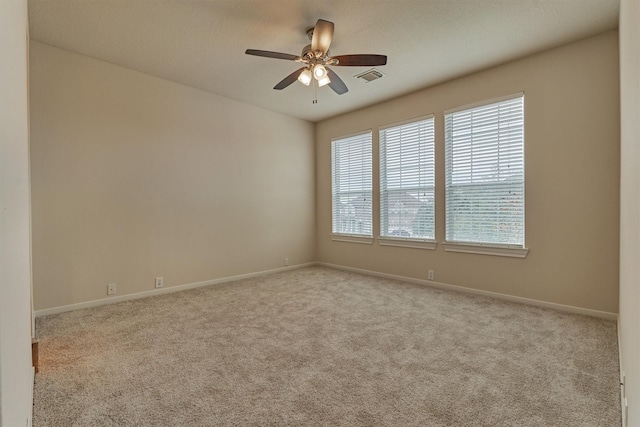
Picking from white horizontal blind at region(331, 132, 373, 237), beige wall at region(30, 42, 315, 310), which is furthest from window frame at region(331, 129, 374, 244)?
beige wall at region(30, 42, 315, 310)

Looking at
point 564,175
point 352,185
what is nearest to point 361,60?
point 564,175

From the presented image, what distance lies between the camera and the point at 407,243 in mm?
4648

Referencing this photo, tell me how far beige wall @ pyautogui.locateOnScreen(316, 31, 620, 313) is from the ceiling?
0.83 feet

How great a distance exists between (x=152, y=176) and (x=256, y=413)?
3.32 metres

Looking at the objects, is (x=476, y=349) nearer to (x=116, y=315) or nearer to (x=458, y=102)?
(x=458, y=102)

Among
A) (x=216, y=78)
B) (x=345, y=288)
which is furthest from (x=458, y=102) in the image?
(x=216, y=78)

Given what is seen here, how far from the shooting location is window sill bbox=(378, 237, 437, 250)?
14.4ft

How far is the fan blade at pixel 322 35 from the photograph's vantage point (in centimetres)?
247

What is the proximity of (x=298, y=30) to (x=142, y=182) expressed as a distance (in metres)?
2.63

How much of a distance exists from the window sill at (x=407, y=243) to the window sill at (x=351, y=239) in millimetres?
240

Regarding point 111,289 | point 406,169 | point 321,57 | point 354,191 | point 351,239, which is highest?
point 321,57

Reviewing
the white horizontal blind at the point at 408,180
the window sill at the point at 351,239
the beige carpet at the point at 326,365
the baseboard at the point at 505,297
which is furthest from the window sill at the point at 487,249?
the window sill at the point at 351,239

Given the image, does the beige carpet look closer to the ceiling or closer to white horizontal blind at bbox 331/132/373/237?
white horizontal blind at bbox 331/132/373/237
